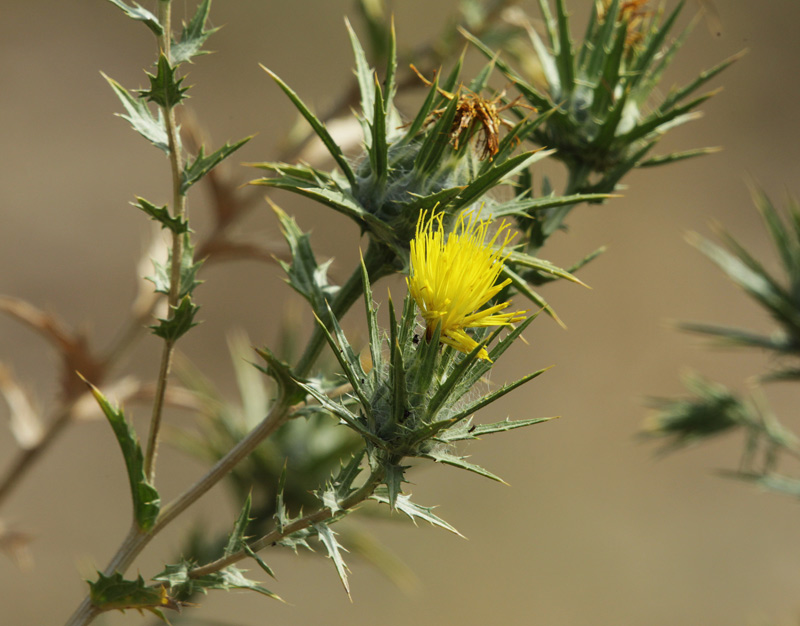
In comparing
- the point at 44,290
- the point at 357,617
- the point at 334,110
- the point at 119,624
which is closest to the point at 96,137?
A: the point at 44,290

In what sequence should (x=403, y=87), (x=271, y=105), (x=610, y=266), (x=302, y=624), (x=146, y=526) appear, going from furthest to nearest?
1. (x=610, y=266)
2. (x=271, y=105)
3. (x=302, y=624)
4. (x=403, y=87)
5. (x=146, y=526)

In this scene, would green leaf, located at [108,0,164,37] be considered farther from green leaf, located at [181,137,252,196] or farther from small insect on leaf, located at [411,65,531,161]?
small insect on leaf, located at [411,65,531,161]

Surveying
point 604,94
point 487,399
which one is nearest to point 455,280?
point 487,399

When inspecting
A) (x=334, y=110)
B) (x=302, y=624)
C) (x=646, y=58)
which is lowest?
(x=302, y=624)

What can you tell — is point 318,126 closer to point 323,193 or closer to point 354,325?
point 323,193

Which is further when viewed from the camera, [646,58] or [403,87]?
[403,87]

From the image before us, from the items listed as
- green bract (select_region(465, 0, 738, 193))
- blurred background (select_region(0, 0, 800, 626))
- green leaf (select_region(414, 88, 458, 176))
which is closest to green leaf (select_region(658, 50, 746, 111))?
green bract (select_region(465, 0, 738, 193))

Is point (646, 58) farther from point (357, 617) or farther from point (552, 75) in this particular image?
point (357, 617)
